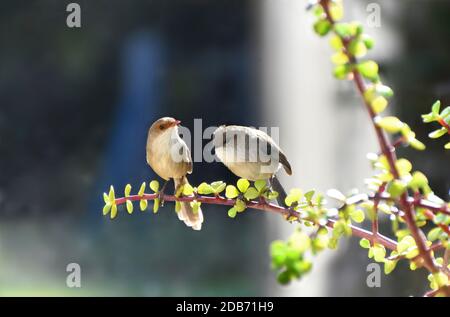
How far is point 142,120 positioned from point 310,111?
0.58m

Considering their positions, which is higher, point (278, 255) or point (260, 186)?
point (260, 186)

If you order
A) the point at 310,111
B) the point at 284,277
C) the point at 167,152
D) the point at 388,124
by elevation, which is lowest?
the point at 284,277

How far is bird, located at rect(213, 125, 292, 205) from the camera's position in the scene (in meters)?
1.11

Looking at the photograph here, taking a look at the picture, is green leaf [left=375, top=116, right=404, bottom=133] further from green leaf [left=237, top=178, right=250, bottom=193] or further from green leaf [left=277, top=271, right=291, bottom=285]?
green leaf [left=237, top=178, right=250, bottom=193]

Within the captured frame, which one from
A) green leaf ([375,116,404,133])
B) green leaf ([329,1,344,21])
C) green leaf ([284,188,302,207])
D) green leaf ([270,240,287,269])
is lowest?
green leaf ([270,240,287,269])

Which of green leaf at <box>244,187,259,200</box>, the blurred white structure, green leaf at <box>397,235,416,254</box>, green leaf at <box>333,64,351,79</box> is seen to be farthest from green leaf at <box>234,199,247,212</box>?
the blurred white structure

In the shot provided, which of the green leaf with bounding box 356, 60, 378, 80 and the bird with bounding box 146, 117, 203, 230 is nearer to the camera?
the green leaf with bounding box 356, 60, 378, 80

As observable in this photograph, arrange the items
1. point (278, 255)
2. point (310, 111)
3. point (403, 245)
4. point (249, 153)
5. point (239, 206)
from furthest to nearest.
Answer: point (310, 111)
point (249, 153)
point (239, 206)
point (403, 245)
point (278, 255)

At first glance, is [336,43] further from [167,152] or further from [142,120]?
[142,120]

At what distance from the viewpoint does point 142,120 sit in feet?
8.18

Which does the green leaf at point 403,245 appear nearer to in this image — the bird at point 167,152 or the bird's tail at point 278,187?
the bird's tail at point 278,187

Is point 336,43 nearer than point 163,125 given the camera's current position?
Yes

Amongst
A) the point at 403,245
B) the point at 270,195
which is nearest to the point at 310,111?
the point at 270,195

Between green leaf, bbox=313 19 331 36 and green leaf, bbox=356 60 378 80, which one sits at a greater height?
green leaf, bbox=313 19 331 36
